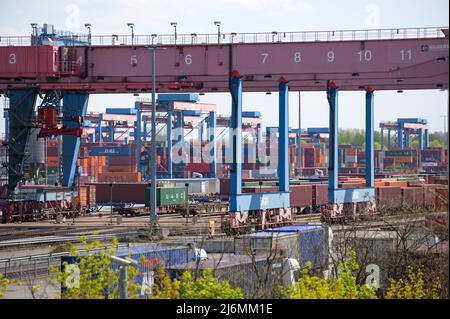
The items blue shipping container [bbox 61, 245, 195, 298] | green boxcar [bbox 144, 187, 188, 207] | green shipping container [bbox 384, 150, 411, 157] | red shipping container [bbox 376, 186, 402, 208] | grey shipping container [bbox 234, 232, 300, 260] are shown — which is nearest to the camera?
blue shipping container [bbox 61, 245, 195, 298]

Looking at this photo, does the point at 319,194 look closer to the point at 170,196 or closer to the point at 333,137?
the point at 170,196

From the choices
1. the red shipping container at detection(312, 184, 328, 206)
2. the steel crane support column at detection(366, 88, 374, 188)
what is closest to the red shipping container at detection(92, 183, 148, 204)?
the red shipping container at detection(312, 184, 328, 206)

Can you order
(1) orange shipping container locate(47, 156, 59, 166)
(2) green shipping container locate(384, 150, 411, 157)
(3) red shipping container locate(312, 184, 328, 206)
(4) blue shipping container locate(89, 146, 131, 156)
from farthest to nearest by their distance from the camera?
1. (2) green shipping container locate(384, 150, 411, 157)
2. (1) orange shipping container locate(47, 156, 59, 166)
3. (4) blue shipping container locate(89, 146, 131, 156)
4. (3) red shipping container locate(312, 184, 328, 206)

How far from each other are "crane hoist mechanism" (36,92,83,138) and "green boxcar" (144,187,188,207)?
11.7 metres

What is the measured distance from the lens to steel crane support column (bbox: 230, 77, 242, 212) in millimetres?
63281

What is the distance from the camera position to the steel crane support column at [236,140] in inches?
2491

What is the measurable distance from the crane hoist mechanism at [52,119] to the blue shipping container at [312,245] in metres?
39.6

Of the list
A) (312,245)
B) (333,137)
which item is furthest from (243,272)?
(333,137)

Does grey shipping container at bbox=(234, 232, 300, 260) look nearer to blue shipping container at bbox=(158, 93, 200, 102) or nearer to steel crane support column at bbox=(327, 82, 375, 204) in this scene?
steel crane support column at bbox=(327, 82, 375, 204)

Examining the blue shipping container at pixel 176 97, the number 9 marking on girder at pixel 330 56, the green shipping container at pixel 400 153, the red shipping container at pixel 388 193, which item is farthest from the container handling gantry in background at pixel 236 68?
the green shipping container at pixel 400 153

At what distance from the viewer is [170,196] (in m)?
91.1

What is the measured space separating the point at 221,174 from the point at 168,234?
12176cm

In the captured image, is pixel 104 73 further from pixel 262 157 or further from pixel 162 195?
pixel 262 157
